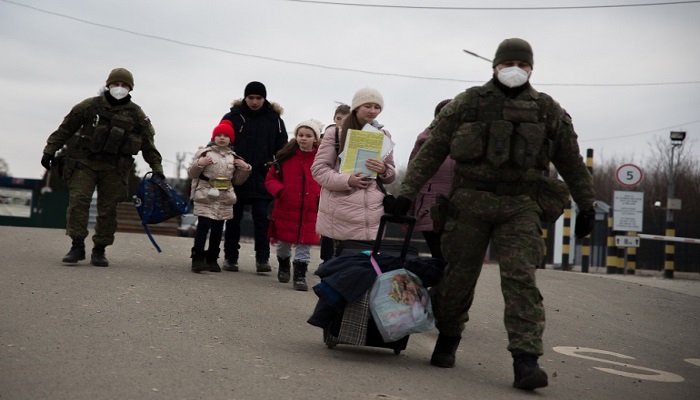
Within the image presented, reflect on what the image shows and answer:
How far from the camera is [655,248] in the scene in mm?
37500

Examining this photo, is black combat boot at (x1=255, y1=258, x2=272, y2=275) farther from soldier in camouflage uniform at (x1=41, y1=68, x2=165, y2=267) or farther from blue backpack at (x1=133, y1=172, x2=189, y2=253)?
soldier in camouflage uniform at (x1=41, y1=68, x2=165, y2=267)

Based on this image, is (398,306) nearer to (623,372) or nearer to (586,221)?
(586,221)

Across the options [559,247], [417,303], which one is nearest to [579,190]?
[417,303]

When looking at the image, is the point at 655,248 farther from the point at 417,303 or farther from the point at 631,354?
the point at 417,303

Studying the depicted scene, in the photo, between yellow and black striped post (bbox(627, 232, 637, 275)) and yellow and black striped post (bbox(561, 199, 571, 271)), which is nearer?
yellow and black striped post (bbox(561, 199, 571, 271))

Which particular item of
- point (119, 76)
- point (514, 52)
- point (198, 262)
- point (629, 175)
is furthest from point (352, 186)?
point (629, 175)

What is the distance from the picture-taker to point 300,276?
10625 mm

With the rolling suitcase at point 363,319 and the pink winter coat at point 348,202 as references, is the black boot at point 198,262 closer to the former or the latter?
the pink winter coat at point 348,202

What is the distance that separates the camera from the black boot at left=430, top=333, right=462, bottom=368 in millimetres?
6652

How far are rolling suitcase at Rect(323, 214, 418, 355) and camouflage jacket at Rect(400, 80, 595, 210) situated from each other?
0.36 metres

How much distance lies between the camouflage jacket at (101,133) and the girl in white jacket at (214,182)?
73 centimetres

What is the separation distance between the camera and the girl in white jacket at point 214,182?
11.3m

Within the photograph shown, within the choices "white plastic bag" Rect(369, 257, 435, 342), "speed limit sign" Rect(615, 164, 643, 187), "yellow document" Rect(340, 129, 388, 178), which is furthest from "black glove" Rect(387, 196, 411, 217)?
"speed limit sign" Rect(615, 164, 643, 187)

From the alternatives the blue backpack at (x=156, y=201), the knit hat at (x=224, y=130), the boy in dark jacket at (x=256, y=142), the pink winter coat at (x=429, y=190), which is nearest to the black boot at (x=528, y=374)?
the pink winter coat at (x=429, y=190)
